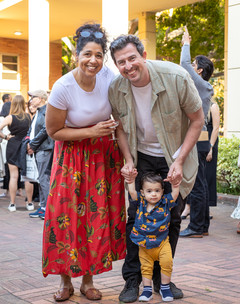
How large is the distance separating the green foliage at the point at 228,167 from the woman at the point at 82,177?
551 cm

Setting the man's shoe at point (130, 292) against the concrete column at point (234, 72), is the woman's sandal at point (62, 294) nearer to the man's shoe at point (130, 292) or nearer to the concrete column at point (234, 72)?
the man's shoe at point (130, 292)

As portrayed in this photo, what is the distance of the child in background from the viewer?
3.81 metres

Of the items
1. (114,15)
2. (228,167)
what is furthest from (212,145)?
(114,15)

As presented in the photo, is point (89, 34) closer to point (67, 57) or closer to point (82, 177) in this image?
point (82, 177)

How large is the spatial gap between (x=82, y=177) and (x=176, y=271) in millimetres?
1521

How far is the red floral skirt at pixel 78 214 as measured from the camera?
12.6 ft

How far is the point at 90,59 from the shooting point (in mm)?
3688

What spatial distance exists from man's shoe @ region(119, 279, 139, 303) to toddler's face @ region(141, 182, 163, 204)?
663mm

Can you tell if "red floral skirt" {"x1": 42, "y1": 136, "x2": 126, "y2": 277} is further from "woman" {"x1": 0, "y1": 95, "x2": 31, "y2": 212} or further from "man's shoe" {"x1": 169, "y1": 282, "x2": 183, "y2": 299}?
"woman" {"x1": 0, "y1": 95, "x2": 31, "y2": 212}

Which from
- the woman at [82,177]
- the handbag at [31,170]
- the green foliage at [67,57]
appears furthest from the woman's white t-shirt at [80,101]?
the green foliage at [67,57]

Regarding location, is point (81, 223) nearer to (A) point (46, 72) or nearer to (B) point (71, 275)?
(B) point (71, 275)

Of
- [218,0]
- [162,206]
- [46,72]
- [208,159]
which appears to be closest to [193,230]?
[208,159]

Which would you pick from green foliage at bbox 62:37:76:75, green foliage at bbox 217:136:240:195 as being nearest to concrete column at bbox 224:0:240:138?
green foliage at bbox 217:136:240:195

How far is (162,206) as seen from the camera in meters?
3.84
